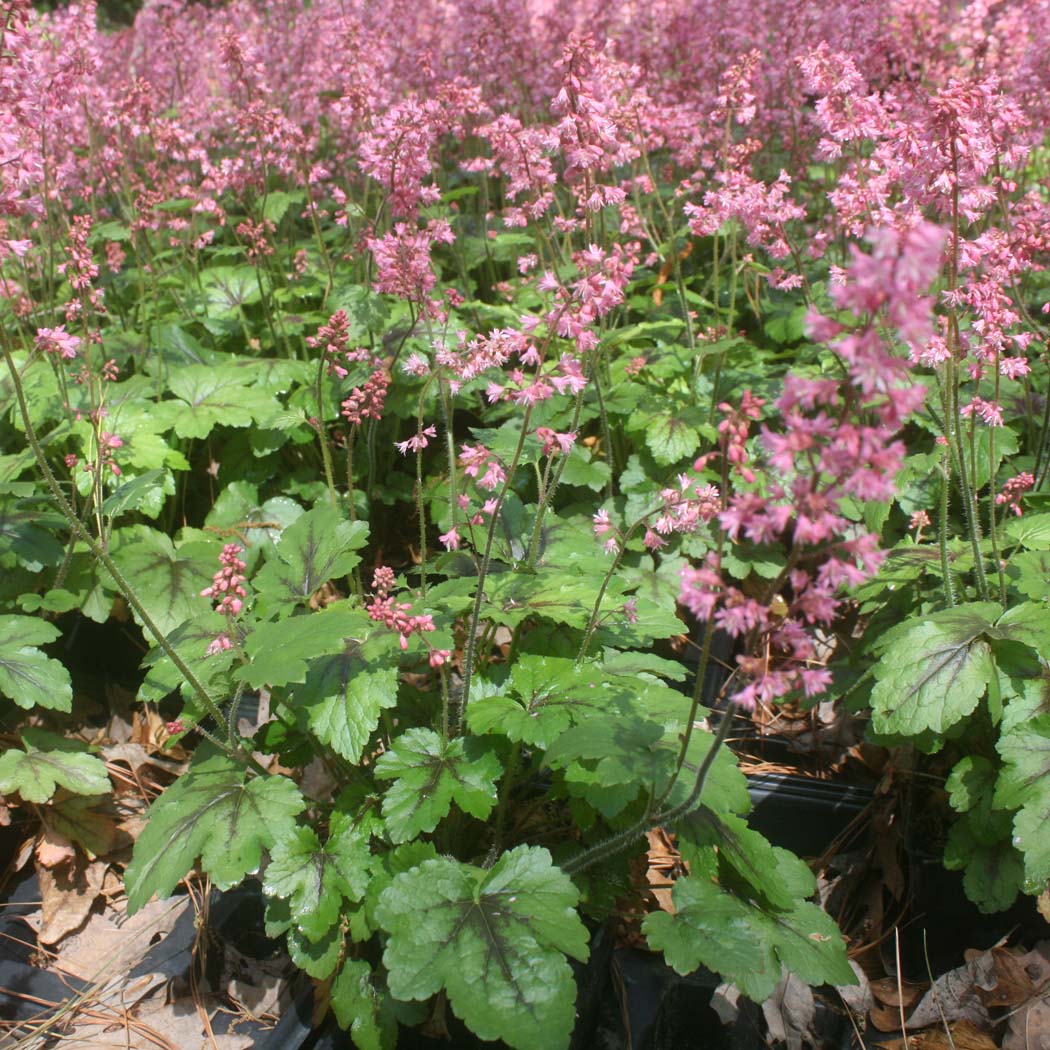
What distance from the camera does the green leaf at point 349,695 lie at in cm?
212

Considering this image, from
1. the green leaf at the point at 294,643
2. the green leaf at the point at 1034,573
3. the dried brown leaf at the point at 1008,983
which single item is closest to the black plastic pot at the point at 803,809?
the dried brown leaf at the point at 1008,983

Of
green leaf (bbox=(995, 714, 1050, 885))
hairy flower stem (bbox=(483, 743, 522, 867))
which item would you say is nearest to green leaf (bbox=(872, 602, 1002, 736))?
green leaf (bbox=(995, 714, 1050, 885))

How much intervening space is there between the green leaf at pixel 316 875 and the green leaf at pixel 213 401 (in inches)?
70.7

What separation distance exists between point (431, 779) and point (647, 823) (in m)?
0.51

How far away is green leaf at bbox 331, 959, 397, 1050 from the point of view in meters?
2.02

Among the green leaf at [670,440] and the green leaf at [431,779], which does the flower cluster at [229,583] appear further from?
the green leaf at [670,440]

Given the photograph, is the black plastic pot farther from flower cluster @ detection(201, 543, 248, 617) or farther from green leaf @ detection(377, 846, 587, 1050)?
flower cluster @ detection(201, 543, 248, 617)

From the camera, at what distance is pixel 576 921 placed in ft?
5.98

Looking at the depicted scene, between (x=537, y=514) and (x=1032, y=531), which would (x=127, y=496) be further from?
(x=1032, y=531)

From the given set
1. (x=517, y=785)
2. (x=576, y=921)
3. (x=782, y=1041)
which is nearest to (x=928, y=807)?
(x=782, y=1041)

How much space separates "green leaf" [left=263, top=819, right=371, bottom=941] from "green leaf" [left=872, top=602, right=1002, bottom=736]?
4.24 ft

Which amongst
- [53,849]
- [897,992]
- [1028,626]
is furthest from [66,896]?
[1028,626]

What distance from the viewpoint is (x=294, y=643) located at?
6.63 feet

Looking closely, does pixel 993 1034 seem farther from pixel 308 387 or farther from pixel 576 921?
pixel 308 387
